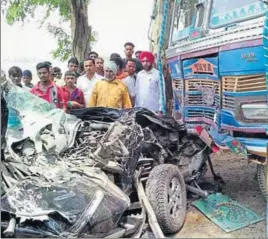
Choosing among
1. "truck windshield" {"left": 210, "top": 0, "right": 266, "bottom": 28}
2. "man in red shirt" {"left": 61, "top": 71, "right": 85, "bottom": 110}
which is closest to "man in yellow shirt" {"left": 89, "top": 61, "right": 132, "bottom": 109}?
"man in red shirt" {"left": 61, "top": 71, "right": 85, "bottom": 110}

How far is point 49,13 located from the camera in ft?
42.5

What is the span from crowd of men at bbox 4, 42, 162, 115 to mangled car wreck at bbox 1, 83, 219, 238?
2.12ft

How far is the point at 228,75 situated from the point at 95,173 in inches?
63.1

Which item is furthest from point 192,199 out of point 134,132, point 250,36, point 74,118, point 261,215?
point 250,36

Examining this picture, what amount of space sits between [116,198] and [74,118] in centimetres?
154

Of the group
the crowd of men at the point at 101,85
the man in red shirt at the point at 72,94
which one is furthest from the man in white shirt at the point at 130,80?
the man in red shirt at the point at 72,94

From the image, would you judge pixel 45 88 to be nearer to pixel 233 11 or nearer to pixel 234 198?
pixel 233 11

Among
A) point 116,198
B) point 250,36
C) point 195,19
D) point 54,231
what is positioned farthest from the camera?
point 195,19

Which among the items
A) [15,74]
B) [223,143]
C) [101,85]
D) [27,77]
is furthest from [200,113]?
[27,77]

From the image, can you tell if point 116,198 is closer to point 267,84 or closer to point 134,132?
point 134,132

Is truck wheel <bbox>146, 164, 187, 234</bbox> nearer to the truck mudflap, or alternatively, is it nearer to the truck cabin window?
the truck mudflap

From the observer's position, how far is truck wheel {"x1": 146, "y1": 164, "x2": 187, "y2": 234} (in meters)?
3.85

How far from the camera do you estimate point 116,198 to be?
3.35 m

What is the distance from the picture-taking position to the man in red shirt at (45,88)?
5.27m
